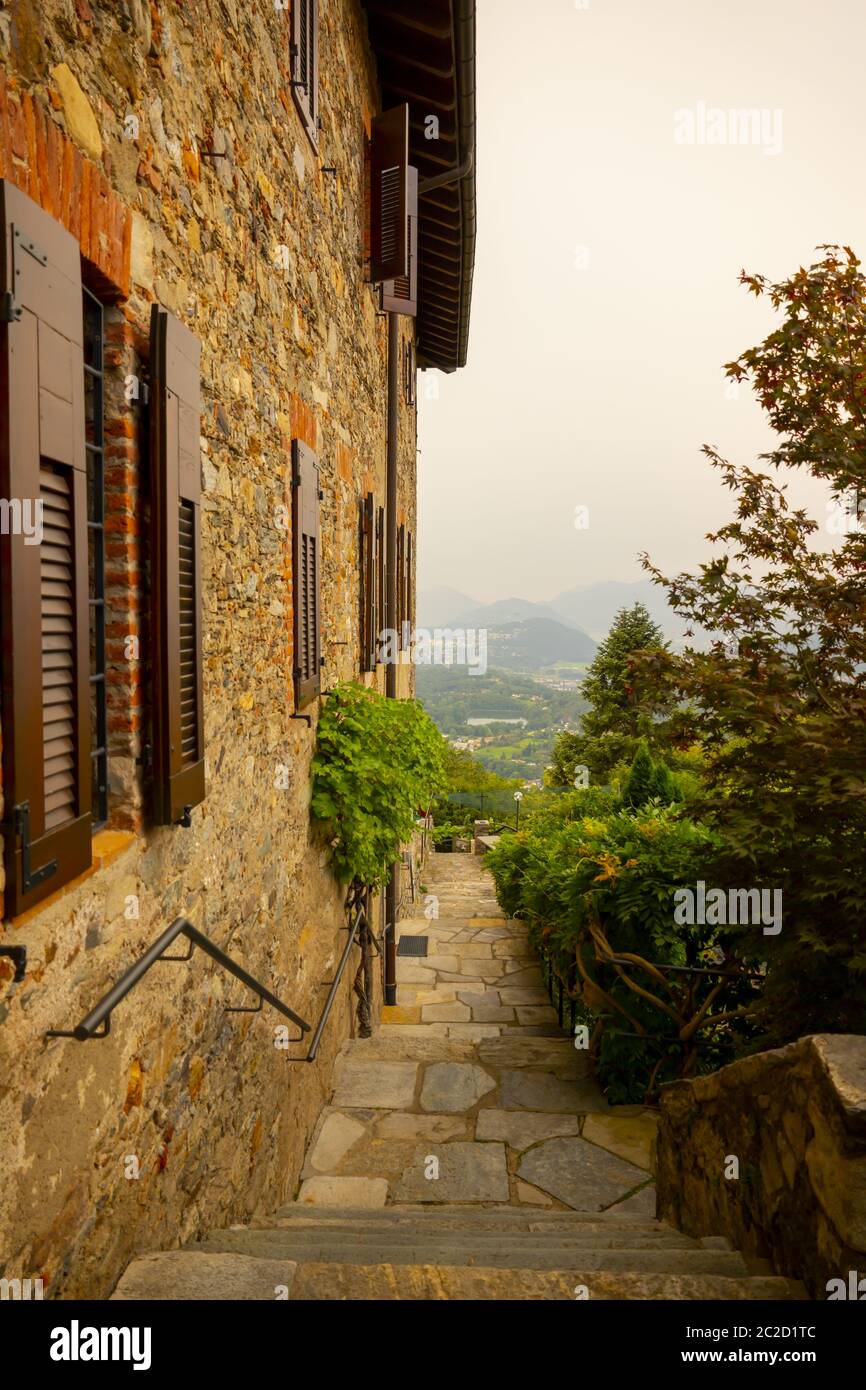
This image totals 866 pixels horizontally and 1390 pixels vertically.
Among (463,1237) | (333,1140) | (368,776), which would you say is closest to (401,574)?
(368,776)

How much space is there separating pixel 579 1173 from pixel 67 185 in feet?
16.3

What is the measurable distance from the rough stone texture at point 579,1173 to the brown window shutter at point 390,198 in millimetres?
6440

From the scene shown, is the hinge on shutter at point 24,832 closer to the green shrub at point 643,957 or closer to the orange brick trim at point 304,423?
the orange brick trim at point 304,423

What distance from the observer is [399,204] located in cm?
649

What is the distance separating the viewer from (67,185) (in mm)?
1843

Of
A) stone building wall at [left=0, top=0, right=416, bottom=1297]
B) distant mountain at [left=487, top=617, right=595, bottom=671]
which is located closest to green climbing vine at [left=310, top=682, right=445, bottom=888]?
stone building wall at [left=0, top=0, right=416, bottom=1297]

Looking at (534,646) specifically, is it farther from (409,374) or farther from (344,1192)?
(344,1192)

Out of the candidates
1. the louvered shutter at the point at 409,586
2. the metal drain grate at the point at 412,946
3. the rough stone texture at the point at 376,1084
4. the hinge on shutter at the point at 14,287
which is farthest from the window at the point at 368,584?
the hinge on shutter at the point at 14,287

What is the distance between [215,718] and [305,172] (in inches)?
126

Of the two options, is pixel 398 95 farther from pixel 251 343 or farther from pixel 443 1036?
pixel 443 1036

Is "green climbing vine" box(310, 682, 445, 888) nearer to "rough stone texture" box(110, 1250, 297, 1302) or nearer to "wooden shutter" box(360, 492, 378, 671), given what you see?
"wooden shutter" box(360, 492, 378, 671)

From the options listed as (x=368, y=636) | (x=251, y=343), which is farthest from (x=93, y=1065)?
(x=368, y=636)

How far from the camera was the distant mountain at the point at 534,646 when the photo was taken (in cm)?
10981

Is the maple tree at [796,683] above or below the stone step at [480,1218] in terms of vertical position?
above
